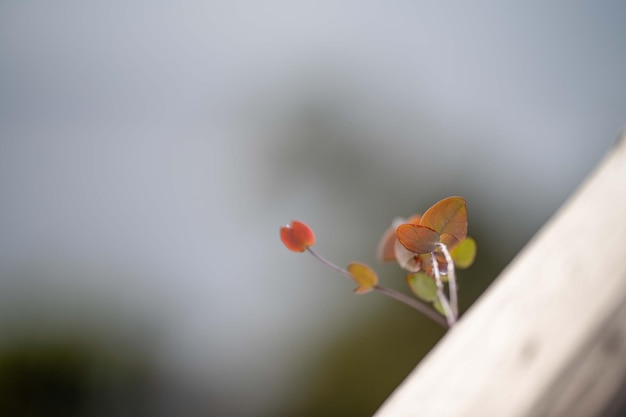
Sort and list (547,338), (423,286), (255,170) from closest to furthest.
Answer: (547,338) < (423,286) < (255,170)

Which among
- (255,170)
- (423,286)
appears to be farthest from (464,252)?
(255,170)

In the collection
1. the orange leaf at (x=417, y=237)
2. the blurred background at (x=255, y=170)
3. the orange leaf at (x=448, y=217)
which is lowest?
the blurred background at (x=255, y=170)

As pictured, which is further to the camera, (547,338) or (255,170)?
(255,170)

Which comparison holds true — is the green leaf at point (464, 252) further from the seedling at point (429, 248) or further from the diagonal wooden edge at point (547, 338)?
the diagonal wooden edge at point (547, 338)

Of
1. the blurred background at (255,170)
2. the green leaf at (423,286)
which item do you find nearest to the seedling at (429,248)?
the green leaf at (423,286)

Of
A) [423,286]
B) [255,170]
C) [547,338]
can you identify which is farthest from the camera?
[255,170]

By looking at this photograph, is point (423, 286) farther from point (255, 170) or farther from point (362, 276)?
point (255, 170)

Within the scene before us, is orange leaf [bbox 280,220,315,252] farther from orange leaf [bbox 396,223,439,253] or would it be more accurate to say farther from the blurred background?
the blurred background

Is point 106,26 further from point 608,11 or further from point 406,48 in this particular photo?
point 608,11

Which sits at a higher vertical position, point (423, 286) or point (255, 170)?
point (423, 286)
